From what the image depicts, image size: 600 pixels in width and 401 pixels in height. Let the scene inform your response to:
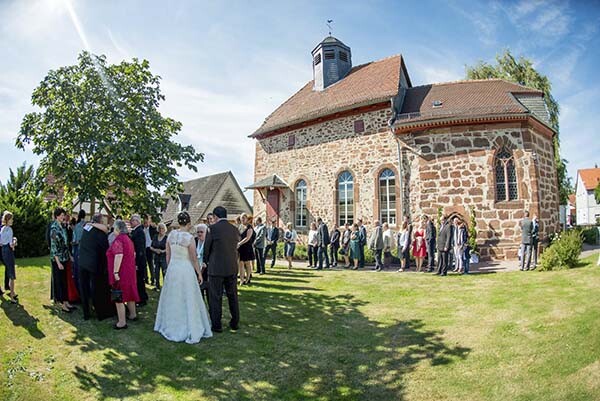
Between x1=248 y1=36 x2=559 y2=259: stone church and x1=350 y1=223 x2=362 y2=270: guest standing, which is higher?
x1=248 y1=36 x2=559 y2=259: stone church

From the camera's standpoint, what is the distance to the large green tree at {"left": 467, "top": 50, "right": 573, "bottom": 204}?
21.6 metres

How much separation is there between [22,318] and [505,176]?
14597mm

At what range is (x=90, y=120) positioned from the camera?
7.24m

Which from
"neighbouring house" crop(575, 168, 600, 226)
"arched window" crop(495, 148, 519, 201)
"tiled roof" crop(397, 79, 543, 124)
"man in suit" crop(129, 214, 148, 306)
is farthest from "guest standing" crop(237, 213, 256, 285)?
"neighbouring house" crop(575, 168, 600, 226)

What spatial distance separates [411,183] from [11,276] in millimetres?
12822

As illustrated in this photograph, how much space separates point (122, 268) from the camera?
6102mm

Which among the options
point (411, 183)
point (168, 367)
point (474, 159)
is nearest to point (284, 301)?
point (168, 367)

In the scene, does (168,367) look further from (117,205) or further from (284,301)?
(117,205)

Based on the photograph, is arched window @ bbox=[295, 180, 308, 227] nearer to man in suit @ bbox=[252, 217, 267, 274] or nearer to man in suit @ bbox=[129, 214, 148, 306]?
man in suit @ bbox=[252, 217, 267, 274]

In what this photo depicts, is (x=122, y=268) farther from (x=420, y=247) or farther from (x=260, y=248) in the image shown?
(x=420, y=247)

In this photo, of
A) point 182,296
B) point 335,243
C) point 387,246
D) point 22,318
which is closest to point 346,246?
point 335,243

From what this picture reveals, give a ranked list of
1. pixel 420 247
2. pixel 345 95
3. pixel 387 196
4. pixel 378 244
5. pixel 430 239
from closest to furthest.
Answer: pixel 430 239
pixel 420 247
pixel 378 244
pixel 387 196
pixel 345 95

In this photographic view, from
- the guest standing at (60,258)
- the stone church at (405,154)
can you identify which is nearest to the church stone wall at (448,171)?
the stone church at (405,154)

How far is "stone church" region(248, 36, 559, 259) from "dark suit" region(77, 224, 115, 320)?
11.2 meters
